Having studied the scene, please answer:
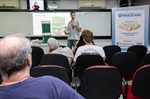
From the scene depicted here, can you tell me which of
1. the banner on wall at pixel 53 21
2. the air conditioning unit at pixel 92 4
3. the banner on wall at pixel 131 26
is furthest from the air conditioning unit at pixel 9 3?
the banner on wall at pixel 131 26

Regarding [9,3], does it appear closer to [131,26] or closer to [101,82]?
[131,26]

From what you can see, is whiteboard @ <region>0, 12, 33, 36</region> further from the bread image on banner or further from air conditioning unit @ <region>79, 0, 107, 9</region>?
air conditioning unit @ <region>79, 0, 107, 9</region>

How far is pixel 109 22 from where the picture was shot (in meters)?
A: 6.83

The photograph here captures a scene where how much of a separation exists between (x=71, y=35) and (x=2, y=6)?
2858mm

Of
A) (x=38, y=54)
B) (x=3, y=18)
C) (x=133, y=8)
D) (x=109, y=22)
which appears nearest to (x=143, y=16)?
(x=133, y=8)

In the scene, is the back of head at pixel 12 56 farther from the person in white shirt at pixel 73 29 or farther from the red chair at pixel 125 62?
the person in white shirt at pixel 73 29

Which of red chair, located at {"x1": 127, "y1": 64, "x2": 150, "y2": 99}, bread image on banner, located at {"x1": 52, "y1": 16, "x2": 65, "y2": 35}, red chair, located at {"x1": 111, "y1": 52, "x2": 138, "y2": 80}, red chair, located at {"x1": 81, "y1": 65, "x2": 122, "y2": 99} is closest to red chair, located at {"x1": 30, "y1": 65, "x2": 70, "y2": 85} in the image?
red chair, located at {"x1": 81, "y1": 65, "x2": 122, "y2": 99}

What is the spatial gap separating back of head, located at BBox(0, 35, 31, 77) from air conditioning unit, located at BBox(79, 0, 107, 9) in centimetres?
603

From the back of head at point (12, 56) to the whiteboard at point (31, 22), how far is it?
582cm

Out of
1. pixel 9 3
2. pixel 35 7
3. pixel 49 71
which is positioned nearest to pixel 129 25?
pixel 35 7

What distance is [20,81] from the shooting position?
0.99 m

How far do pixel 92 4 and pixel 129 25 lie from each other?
203 cm

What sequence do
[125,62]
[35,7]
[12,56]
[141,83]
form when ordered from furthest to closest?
[35,7] < [125,62] < [141,83] < [12,56]

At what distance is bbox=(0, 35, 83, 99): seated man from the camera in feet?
3.18
